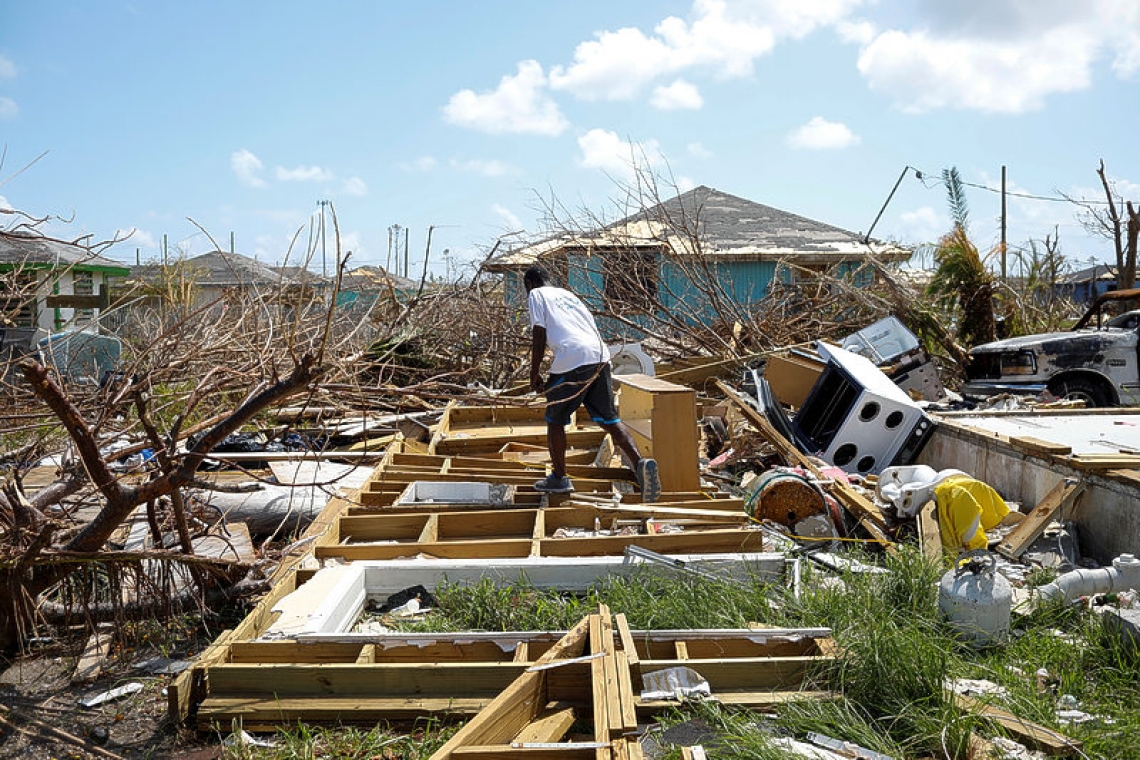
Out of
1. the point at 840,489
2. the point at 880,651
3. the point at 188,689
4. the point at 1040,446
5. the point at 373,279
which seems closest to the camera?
the point at 880,651

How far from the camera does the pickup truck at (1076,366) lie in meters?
10.4

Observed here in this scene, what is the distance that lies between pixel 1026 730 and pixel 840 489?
3.92 metres

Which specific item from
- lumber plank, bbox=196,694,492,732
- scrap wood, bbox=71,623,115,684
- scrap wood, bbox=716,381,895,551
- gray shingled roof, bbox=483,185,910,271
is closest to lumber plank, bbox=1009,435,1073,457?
scrap wood, bbox=716,381,895,551

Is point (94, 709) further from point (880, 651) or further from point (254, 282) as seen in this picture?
point (880, 651)

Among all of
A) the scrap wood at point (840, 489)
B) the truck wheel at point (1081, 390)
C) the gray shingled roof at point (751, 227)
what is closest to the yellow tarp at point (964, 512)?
the scrap wood at point (840, 489)

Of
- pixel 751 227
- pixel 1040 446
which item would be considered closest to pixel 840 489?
pixel 1040 446

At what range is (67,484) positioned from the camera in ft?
14.0

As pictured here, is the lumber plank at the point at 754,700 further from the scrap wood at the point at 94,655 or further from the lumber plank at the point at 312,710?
the scrap wood at the point at 94,655

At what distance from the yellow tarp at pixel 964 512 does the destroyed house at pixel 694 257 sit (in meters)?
7.20

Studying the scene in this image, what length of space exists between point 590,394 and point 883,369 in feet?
17.6

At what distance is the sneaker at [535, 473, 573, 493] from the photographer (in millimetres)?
6617

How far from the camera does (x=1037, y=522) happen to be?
20.3 feet

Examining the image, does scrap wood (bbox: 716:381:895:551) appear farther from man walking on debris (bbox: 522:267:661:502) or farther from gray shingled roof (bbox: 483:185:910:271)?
gray shingled roof (bbox: 483:185:910:271)

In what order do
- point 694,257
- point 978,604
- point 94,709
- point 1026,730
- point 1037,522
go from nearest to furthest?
point 1026,730 → point 94,709 → point 978,604 → point 1037,522 → point 694,257
